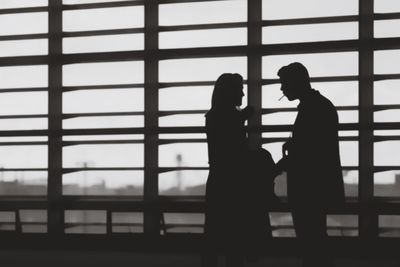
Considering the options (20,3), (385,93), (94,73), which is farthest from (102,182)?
(385,93)

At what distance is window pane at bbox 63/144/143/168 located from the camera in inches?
396

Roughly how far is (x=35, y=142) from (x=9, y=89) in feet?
3.15

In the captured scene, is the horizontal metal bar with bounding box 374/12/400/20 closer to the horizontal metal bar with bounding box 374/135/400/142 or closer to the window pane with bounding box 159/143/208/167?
the horizontal metal bar with bounding box 374/135/400/142

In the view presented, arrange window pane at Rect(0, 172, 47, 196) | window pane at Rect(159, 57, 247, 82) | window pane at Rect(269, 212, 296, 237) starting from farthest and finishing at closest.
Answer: window pane at Rect(0, 172, 47, 196) → window pane at Rect(159, 57, 247, 82) → window pane at Rect(269, 212, 296, 237)

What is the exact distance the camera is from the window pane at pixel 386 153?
897 cm

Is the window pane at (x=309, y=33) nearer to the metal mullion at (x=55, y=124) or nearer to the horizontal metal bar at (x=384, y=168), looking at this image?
the horizontal metal bar at (x=384, y=168)

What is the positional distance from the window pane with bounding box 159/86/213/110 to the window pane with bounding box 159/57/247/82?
14cm

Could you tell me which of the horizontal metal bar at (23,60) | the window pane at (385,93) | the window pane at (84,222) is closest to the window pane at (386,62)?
the window pane at (385,93)

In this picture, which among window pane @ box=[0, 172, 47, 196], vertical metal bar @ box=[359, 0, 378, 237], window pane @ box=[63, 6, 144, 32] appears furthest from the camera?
window pane @ box=[0, 172, 47, 196]

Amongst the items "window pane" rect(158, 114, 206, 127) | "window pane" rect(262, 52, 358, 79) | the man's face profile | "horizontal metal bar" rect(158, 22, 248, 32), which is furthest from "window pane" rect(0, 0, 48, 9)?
the man's face profile

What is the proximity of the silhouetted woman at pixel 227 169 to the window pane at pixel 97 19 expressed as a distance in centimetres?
478

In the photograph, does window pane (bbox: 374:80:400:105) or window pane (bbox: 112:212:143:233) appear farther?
window pane (bbox: 112:212:143:233)

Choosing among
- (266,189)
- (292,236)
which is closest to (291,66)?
(266,189)

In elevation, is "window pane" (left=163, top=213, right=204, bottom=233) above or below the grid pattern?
below
